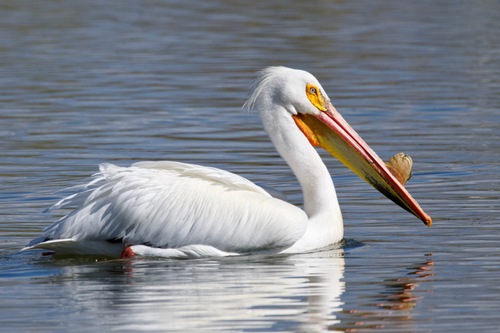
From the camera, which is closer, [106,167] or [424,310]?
[424,310]

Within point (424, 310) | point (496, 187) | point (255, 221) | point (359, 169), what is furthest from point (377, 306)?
point (496, 187)

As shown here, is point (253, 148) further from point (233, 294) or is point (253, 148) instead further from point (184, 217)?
point (233, 294)

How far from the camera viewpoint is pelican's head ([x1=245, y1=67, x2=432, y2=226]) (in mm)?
7945

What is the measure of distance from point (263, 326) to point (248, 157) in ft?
16.2

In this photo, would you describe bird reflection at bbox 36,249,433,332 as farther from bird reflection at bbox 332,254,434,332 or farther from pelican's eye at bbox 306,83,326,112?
pelican's eye at bbox 306,83,326,112

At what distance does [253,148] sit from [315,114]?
3220 mm

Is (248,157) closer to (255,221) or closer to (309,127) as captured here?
(309,127)

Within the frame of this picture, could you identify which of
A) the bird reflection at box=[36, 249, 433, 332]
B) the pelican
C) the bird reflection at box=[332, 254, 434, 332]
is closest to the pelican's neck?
the pelican

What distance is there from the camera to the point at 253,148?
11.2 m

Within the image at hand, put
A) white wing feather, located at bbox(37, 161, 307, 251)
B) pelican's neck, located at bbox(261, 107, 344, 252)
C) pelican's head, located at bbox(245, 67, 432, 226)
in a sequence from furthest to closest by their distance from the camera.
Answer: pelican's head, located at bbox(245, 67, 432, 226) < pelican's neck, located at bbox(261, 107, 344, 252) < white wing feather, located at bbox(37, 161, 307, 251)

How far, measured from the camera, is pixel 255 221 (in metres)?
7.46

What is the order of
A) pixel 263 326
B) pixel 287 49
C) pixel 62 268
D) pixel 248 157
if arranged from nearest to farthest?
1. pixel 263 326
2. pixel 62 268
3. pixel 248 157
4. pixel 287 49

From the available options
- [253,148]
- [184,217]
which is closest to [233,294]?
[184,217]

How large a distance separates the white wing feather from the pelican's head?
0.66 metres
